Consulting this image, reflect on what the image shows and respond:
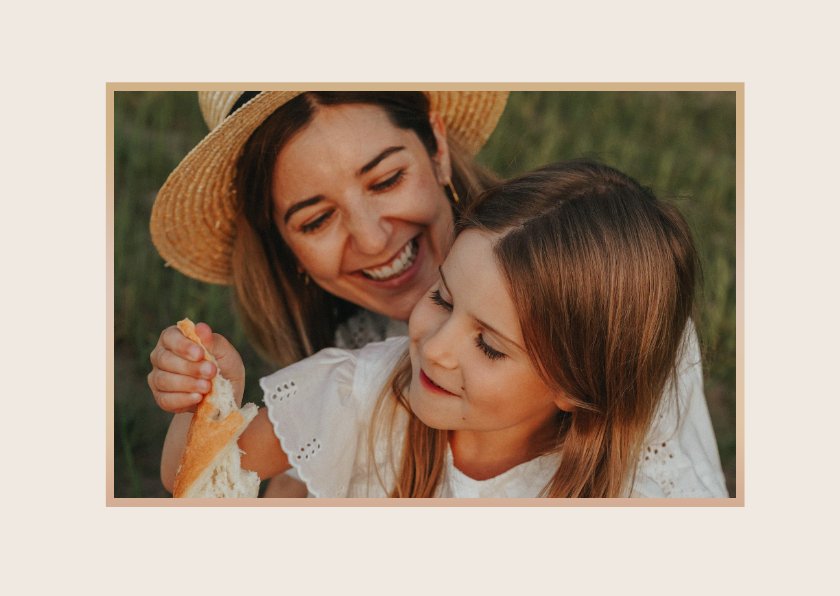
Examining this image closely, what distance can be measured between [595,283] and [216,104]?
2.65ft

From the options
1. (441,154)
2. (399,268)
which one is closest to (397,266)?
(399,268)

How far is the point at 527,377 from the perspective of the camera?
5.10 feet

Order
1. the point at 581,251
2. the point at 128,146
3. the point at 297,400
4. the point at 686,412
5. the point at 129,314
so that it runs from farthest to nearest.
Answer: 1. the point at 128,146
2. the point at 129,314
3. the point at 686,412
4. the point at 297,400
5. the point at 581,251

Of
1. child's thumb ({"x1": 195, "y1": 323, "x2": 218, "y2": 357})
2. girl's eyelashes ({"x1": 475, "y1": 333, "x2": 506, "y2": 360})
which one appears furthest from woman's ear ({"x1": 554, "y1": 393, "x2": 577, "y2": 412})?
child's thumb ({"x1": 195, "y1": 323, "x2": 218, "y2": 357})

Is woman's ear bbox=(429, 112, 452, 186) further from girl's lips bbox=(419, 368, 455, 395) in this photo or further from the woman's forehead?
girl's lips bbox=(419, 368, 455, 395)

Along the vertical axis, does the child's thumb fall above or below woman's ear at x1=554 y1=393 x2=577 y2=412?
above

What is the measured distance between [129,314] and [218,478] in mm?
527

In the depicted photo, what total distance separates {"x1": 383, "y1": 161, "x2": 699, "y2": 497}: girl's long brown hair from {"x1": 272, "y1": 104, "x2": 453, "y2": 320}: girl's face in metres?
0.25

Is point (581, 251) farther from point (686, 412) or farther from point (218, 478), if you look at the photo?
point (218, 478)

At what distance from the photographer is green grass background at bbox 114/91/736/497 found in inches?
76.9

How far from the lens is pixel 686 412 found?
188 cm

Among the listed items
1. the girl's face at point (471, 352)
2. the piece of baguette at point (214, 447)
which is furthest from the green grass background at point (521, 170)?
the girl's face at point (471, 352)
